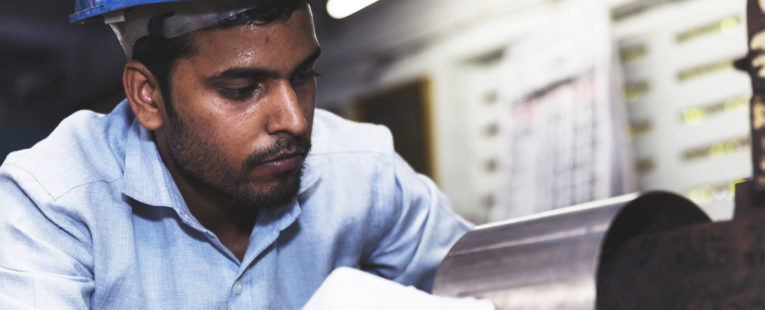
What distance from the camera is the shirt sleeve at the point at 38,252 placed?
1.21m

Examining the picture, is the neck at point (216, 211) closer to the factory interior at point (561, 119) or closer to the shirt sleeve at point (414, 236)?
the shirt sleeve at point (414, 236)

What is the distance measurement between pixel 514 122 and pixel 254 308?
2449 millimetres

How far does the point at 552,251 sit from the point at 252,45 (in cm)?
64

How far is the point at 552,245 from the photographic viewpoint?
3.06 feet

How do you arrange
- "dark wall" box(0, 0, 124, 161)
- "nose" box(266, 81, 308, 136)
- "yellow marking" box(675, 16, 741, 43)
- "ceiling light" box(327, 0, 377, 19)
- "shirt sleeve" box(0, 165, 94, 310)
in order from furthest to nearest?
"dark wall" box(0, 0, 124, 161)
"yellow marking" box(675, 16, 741, 43)
"ceiling light" box(327, 0, 377, 19)
"nose" box(266, 81, 308, 136)
"shirt sleeve" box(0, 165, 94, 310)

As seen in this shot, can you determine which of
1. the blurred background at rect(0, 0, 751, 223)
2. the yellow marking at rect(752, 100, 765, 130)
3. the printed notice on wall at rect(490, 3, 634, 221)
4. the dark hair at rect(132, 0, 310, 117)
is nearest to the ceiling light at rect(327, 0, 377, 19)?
the blurred background at rect(0, 0, 751, 223)

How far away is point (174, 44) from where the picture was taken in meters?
1.39

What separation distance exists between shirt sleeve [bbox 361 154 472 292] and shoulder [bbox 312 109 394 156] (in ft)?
0.17

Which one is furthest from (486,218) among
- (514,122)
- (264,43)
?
(264,43)

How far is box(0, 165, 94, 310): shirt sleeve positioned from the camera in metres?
1.21

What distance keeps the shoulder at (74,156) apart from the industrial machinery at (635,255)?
670mm

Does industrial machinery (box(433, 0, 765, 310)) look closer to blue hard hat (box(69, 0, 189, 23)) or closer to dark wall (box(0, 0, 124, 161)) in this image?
blue hard hat (box(69, 0, 189, 23))

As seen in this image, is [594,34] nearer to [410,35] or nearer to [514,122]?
[514,122]

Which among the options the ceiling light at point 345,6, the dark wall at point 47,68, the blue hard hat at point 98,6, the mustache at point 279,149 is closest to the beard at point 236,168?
the mustache at point 279,149
